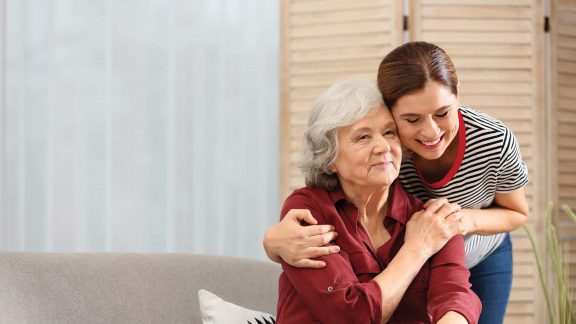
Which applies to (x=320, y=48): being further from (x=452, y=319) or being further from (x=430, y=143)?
(x=452, y=319)

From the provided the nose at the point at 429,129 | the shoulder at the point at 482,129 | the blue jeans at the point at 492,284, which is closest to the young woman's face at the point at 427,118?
the nose at the point at 429,129

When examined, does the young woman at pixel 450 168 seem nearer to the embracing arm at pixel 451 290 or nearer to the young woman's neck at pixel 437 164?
the young woman's neck at pixel 437 164

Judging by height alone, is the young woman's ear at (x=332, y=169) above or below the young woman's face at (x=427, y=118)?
below

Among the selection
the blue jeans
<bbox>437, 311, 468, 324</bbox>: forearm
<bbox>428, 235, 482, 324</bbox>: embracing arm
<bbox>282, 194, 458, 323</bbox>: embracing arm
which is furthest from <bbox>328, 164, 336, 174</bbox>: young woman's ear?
the blue jeans

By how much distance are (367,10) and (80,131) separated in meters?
1.52

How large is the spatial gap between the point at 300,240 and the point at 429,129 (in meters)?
0.42

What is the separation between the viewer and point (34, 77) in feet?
12.0

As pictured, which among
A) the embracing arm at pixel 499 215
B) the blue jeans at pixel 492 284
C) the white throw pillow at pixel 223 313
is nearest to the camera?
the embracing arm at pixel 499 215

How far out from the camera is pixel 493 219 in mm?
2104

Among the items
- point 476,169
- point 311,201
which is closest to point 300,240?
point 311,201

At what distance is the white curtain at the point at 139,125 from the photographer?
3646 millimetres

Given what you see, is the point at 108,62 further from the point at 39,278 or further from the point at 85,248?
the point at 39,278

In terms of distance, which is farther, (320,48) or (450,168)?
(320,48)

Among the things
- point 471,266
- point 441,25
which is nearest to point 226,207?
point 441,25
